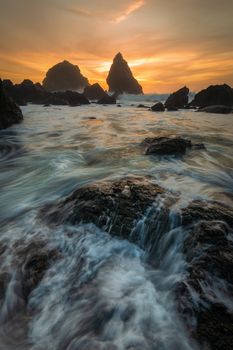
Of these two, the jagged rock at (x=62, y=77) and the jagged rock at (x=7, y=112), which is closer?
the jagged rock at (x=7, y=112)

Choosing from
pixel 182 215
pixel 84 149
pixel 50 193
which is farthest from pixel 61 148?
pixel 182 215

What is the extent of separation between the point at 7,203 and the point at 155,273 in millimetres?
3536

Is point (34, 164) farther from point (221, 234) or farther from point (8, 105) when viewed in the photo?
point (8, 105)

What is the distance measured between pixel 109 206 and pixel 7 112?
44.6ft

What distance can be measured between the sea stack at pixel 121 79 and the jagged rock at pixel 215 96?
2135 inches

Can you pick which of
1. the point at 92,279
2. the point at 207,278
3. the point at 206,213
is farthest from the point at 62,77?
the point at 207,278

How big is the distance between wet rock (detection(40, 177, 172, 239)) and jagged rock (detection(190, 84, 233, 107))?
3914 centimetres

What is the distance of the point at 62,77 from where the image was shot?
110m

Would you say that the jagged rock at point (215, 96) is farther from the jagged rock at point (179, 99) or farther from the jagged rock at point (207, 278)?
the jagged rock at point (207, 278)

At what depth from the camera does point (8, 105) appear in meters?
15.9

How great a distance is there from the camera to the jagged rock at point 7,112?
1469 cm

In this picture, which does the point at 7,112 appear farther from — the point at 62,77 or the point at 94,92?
the point at 62,77

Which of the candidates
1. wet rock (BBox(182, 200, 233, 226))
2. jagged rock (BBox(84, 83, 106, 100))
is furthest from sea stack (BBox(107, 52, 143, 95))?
wet rock (BBox(182, 200, 233, 226))

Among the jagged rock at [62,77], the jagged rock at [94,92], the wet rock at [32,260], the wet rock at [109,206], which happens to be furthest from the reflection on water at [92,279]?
the jagged rock at [62,77]
